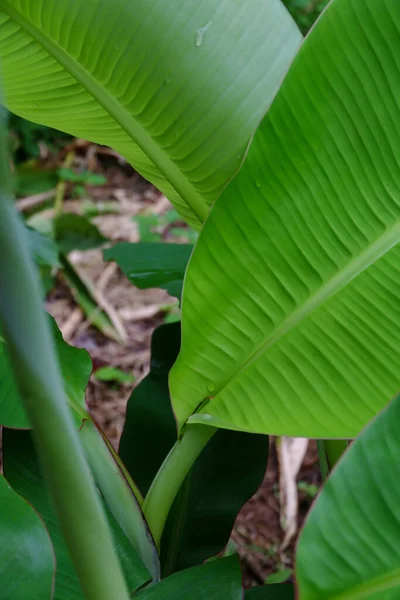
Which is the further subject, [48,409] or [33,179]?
[33,179]

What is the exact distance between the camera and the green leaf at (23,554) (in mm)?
327

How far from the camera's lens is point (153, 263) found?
28.1 inches

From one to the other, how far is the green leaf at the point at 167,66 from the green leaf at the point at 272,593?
0.36 m

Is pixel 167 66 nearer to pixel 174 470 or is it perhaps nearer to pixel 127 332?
pixel 174 470

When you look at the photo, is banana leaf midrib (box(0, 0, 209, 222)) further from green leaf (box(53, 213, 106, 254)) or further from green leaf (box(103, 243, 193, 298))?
green leaf (box(53, 213, 106, 254))

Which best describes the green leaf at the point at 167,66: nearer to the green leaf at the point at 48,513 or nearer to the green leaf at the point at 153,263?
the green leaf at the point at 153,263

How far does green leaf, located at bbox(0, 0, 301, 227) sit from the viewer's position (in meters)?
0.42

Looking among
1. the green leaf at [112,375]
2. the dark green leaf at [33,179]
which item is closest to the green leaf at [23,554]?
the green leaf at [112,375]

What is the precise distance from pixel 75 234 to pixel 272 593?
1.25 m

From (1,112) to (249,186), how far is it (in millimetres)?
264

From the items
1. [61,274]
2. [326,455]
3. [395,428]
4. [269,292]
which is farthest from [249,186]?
[61,274]

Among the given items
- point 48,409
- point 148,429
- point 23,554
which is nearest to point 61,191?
point 148,429

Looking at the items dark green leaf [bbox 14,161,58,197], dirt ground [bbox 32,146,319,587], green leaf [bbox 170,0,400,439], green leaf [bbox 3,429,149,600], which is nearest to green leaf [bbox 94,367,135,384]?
dirt ground [bbox 32,146,319,587]

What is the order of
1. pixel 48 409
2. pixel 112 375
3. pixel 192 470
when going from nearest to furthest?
pixel 48 409
pixel 192 470
pixel 112 375
